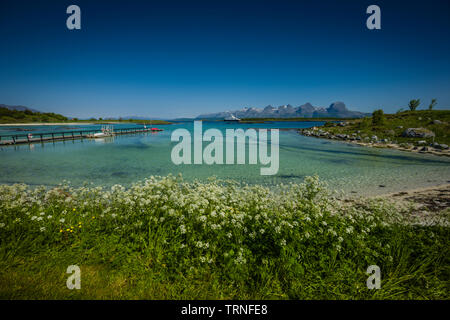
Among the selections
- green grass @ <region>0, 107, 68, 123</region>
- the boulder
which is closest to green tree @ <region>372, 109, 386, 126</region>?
the boulder

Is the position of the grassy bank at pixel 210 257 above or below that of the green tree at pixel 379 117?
below

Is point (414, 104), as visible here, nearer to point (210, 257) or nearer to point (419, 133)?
point (419, 133)

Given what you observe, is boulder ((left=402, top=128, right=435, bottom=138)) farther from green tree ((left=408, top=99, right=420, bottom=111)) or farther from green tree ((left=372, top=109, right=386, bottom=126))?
green tree ((left=408, top=99, right=420, bottom=111))

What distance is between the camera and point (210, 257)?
4902 millimetres

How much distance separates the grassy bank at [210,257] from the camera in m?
4.13

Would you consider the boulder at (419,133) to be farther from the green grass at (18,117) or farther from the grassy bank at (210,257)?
the green grass at (18,117)

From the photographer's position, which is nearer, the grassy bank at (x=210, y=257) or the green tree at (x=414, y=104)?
the grassy bank at (x=210, y=257)

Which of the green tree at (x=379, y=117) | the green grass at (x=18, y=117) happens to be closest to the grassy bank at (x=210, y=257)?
the green tree at (x=379, y=117)

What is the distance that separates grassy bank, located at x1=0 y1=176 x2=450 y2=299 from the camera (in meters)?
4.13

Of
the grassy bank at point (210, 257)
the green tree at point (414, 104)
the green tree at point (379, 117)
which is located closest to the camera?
the grassy bank at point (210, 257)

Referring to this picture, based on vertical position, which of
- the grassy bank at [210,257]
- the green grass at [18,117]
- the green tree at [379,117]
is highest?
the green grass at [18,117]

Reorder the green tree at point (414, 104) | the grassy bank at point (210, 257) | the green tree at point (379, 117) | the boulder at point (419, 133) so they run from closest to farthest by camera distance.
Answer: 1. the grassy bank at point (210, 257)
2. the boulder at point (419, 133)
3. the green tree at point (379, 117)
4. the green tree at point (414, 104)
